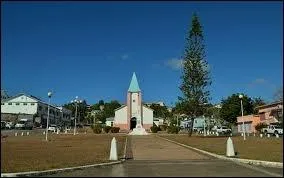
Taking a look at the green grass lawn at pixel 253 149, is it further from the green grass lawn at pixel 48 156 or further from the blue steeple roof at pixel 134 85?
the blue steeple roof at pixel 134 85

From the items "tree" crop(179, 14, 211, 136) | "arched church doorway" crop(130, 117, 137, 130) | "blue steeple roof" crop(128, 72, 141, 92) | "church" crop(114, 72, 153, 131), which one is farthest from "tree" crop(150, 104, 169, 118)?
"tree" crop(179, 14, 211, 136)

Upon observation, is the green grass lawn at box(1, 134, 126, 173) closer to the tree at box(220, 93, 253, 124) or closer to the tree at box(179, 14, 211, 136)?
the tree at box(179, 14, 211, 136)

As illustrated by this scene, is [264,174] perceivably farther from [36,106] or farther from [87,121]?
[87,121]

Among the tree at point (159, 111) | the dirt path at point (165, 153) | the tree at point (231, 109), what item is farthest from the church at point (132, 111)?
the dirt path at point (165, 153)

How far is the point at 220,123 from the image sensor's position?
125812mm

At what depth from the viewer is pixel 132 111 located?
108 m

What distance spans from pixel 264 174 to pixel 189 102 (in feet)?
162

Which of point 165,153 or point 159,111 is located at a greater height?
point 159,111

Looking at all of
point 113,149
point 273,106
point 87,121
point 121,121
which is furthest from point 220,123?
point 113,149

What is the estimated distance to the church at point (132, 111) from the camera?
107 meters

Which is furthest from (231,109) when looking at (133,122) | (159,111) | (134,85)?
(159,111)

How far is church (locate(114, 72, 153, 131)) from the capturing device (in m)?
107

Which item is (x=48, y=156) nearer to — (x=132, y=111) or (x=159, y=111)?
(x=132, y=111)

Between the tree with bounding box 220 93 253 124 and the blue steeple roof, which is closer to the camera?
the blue steeple roof
